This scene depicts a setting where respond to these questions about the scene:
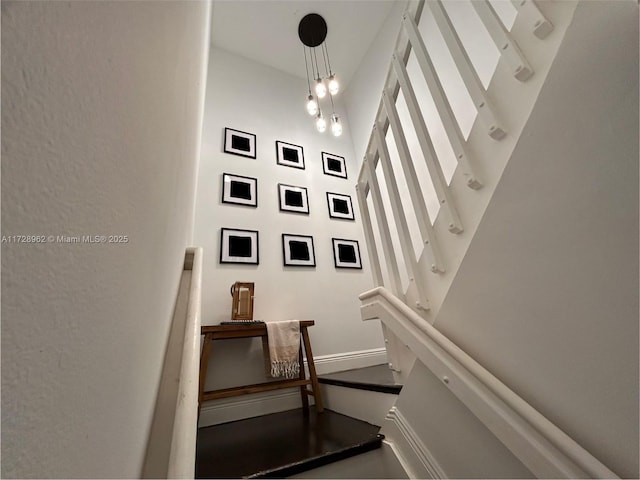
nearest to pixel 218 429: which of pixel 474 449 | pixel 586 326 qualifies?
pixel 474 449

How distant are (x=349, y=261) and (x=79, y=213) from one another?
279cm

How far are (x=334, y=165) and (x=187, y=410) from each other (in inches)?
126

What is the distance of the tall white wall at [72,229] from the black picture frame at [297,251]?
7.33 ft

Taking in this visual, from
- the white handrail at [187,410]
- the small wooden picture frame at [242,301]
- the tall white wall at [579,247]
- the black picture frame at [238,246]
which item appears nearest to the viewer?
the white handrail at [187,410]

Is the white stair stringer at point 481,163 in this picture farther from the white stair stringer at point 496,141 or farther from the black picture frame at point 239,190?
the black picture frame at point 239,190

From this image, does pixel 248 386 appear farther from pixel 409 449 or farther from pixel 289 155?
pixel 289 155

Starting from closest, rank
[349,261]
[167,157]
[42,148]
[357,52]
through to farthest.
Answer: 1. [42,148]
2. [167,157]
3. [349,261]
4. [357,52]

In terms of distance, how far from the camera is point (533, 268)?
73 cm

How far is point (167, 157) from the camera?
1.98ft

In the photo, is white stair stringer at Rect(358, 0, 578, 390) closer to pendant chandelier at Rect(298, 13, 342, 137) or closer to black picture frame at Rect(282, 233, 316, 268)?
black picture frame at Rect(282, 233, 316, 268)

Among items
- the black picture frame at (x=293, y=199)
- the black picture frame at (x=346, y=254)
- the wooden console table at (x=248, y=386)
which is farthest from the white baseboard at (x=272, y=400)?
the black picture frame at (x=293, y=199)

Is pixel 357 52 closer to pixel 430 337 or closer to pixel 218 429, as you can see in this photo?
pixel 430 337

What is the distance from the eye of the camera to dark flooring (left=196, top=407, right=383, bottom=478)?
43.7 inches

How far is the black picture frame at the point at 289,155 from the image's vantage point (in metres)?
3.07
